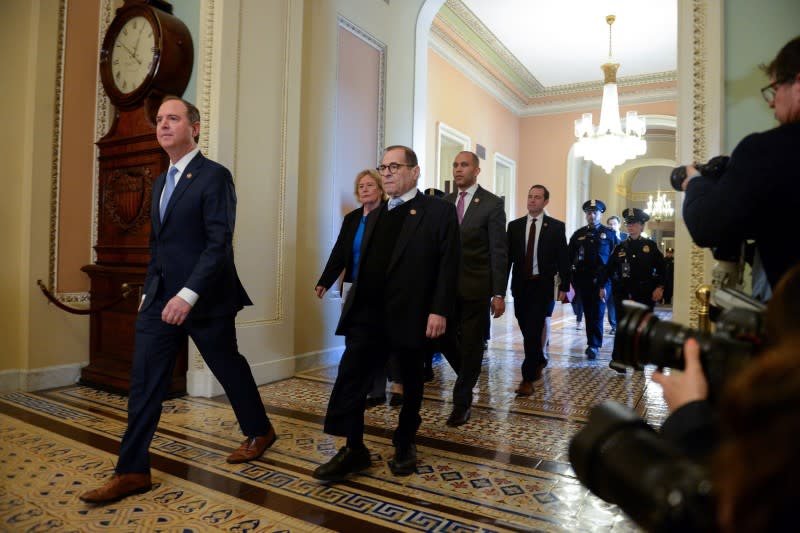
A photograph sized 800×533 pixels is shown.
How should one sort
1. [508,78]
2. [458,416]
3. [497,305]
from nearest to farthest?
1. [458,416]
2. [497,305]
3. [508,78]

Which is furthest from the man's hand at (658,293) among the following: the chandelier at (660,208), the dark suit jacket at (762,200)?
the chandelier at (660,208)

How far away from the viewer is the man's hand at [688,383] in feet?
2.91

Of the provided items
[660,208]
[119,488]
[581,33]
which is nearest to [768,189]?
[119,488]

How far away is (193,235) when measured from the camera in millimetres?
2373

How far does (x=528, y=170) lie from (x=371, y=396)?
33.1 ft

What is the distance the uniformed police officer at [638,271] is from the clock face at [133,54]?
15.3 feet

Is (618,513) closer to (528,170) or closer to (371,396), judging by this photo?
(371,396)

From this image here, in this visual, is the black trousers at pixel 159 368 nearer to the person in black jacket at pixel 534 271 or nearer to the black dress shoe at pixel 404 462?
the black dress shoe at pixel 404 462

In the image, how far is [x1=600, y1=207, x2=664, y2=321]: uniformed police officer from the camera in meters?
5.59

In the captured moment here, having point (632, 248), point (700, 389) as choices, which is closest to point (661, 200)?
point (632, 248)

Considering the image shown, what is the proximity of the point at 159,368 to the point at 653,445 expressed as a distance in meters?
2.08

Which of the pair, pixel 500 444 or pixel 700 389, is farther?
pixel 500 444

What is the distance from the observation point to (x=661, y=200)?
1933 centimetres

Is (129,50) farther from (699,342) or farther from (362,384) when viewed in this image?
(699,342)
